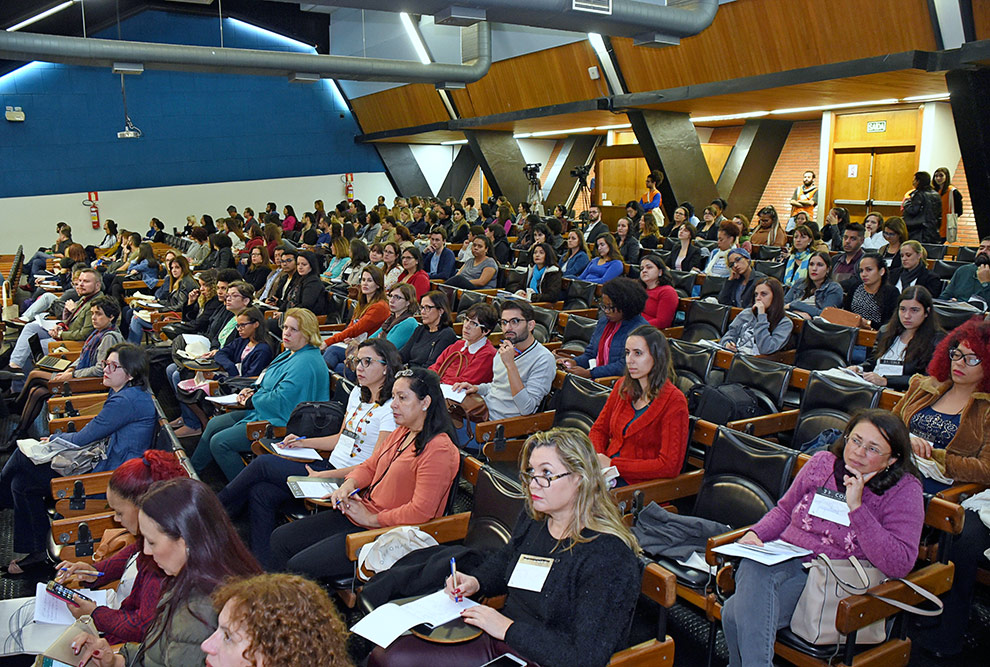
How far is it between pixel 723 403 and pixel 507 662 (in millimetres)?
2095

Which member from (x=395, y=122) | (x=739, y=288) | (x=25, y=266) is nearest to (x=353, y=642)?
(x=739, y=288)

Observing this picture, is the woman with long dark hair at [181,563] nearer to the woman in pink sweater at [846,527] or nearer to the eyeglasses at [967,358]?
the woman in pink sweater at [846,527]

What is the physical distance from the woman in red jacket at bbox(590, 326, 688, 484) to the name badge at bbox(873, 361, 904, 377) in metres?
1.52

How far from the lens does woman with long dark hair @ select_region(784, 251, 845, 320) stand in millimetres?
5441

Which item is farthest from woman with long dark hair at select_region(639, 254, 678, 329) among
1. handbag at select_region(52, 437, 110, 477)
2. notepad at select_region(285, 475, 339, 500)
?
handbag at select_region(52, 437, 110, 477)

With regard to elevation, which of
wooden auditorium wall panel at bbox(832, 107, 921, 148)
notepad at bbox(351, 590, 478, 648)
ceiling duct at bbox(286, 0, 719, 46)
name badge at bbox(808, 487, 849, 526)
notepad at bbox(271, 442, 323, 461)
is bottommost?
notepad at bbox(271, 442, 323, 461)

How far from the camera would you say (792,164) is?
13.1 meters

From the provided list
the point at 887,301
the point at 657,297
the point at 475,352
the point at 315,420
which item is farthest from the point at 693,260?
the point at 315,420

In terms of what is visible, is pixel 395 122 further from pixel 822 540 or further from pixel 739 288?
pixel 822 540

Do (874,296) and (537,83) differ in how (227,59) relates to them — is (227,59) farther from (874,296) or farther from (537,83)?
(874,296)

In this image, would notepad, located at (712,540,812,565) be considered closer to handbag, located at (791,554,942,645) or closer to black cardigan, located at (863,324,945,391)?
handbag, located at (791,554,942,645)

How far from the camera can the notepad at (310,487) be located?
3025 millimetres

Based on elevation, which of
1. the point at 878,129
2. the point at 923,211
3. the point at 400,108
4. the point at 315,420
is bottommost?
the point at 315,420

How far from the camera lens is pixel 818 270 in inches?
219
